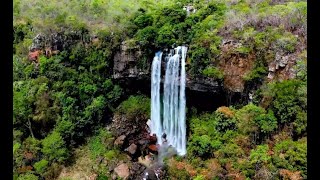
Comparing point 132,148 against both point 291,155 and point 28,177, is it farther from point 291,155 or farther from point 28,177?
point 291,155

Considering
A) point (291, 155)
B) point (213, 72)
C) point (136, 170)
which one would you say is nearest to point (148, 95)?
point (213, 72)

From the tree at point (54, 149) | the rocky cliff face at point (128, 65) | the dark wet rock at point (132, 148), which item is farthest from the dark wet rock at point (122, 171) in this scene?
the rocky cliff face at point (128, 65)

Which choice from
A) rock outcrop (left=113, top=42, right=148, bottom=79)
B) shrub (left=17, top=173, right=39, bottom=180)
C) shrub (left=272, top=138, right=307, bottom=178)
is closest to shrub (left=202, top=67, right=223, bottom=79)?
rock outcrop (left=113, top=42, right=148, bottom=79)

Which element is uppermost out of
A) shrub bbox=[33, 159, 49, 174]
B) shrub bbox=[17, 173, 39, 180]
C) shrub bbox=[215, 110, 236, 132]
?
shrub bbox=[215, 110, 236, 132]

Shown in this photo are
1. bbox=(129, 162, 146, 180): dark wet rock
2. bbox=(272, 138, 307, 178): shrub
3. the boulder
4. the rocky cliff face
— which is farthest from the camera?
the rocky cliff face

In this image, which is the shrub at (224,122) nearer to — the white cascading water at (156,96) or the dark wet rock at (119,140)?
the white cascading water at (156,96)

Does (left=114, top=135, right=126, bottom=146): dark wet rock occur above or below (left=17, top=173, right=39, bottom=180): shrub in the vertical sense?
above

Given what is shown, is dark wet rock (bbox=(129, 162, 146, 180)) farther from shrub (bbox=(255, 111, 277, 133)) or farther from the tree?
shrub (bbox=(255, 111, 277, 133))
